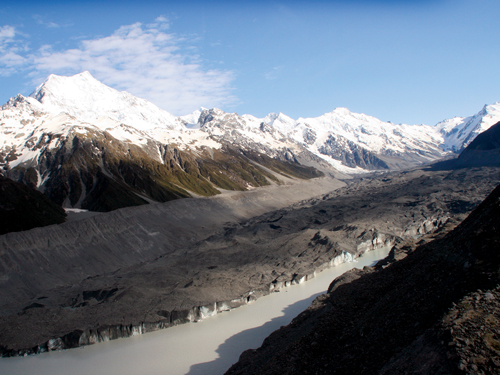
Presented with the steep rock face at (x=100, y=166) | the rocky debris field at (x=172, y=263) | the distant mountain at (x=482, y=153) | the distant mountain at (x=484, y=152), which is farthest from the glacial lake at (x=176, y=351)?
the distant mountain at (x=482, y=153)

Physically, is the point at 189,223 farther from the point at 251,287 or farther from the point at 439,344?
the point at 439,344

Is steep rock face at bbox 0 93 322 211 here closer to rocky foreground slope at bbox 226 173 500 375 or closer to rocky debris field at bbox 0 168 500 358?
→ rocky debris field at bbox 0 168 500 358

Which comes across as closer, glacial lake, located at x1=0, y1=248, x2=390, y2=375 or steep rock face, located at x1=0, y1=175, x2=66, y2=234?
glacial lake, located at x1=0, y1=248, x2=390, y2=375

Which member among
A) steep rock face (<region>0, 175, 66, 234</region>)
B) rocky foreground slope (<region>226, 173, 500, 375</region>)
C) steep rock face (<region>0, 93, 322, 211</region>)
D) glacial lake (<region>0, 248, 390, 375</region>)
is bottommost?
glacial lake (<region>0, 248, 390, 375</region>)

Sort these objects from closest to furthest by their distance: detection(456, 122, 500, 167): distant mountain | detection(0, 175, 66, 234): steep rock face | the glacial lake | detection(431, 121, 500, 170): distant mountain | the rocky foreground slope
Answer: the rocky foreground slope < the glacial lake < detection(0, 175, 66, 234): steep rock face < detection(456, 122, 500, 167): distant mountain < detection(431, 121, 500, 170): distant mountain

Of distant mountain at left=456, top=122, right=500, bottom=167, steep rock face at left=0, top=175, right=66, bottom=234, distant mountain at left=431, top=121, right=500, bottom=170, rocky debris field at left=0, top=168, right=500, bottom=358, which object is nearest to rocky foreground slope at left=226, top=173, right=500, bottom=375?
rocky debris field at left=0, top=168, right=500, bottom=358
